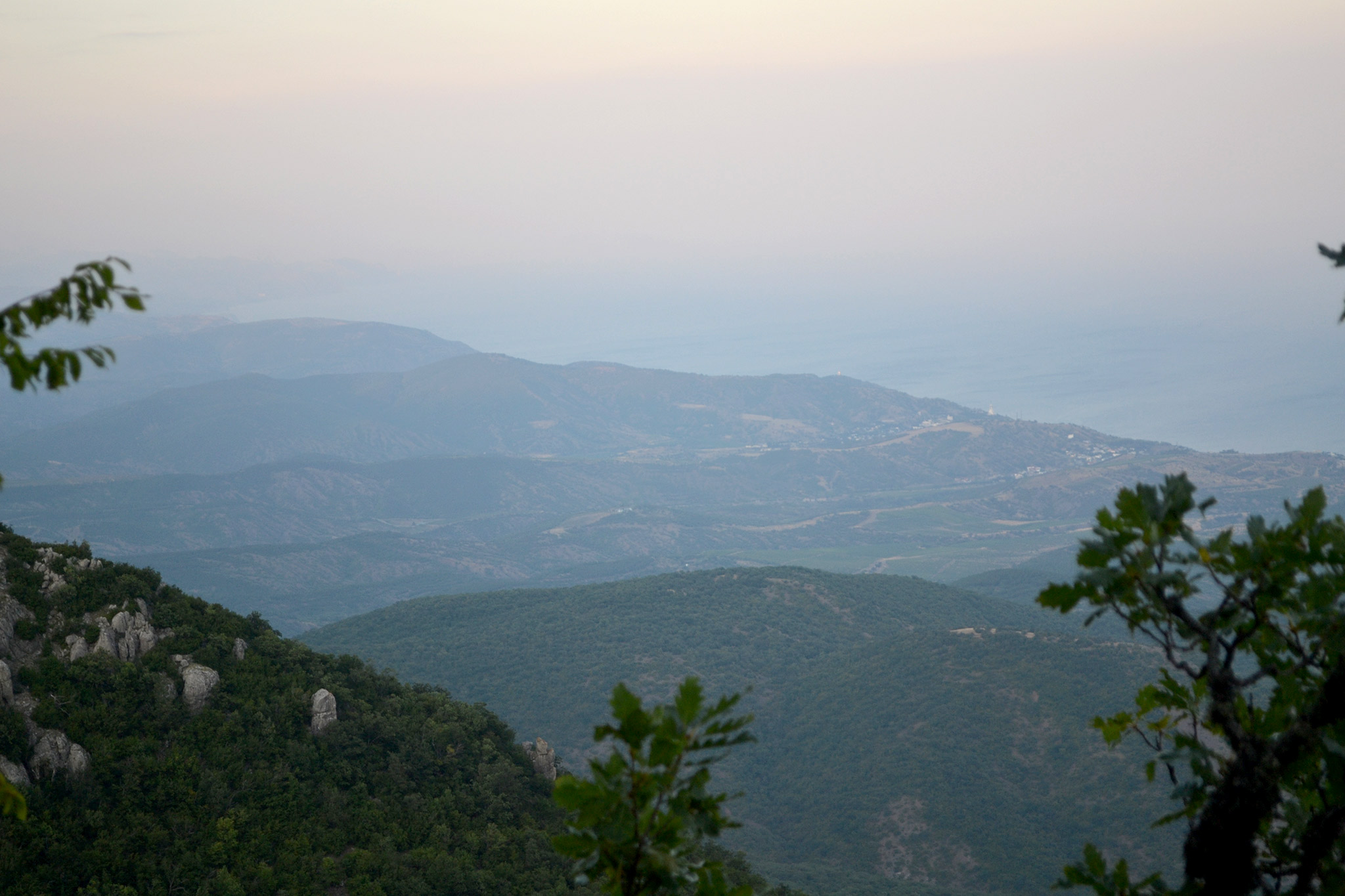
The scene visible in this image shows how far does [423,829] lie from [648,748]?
2776 cm

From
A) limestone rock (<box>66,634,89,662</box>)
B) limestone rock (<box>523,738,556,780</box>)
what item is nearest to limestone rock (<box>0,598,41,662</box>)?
limestone rock (<box>66,634,89,662</box>)

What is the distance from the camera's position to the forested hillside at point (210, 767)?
874 inches

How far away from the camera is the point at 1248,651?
5387 mm

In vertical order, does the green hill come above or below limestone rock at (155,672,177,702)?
below

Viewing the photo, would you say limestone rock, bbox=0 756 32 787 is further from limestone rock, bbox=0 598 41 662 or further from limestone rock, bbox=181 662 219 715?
limestone rock, bbox=181 662 219 715

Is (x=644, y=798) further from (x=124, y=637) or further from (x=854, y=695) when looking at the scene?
(x=854, y=695)

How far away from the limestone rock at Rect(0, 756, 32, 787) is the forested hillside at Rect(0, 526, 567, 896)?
7 cm

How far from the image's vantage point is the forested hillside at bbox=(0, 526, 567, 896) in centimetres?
2220

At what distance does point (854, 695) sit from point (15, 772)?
73.4 meters

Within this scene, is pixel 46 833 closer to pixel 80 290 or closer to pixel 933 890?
pixel 80 290

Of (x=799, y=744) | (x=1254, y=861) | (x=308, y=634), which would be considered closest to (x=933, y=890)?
(x=799, y=744)

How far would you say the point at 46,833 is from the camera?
68.0ft

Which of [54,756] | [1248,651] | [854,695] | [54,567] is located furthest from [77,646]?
[854,695]

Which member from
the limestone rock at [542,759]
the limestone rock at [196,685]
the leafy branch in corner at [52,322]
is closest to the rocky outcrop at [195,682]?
the limestone rock at [196,685]
